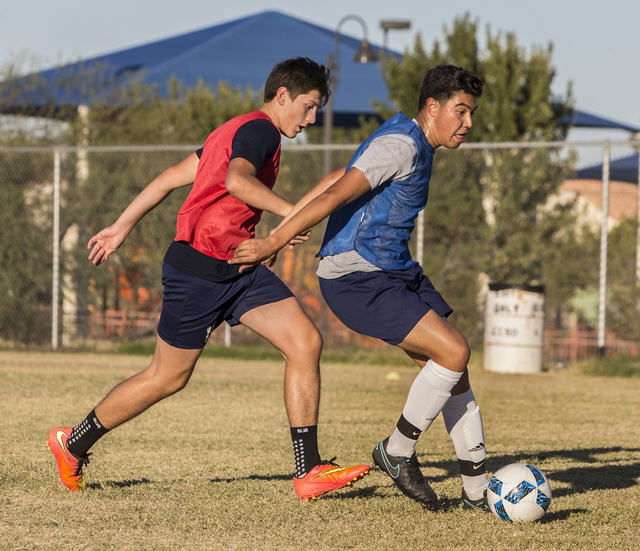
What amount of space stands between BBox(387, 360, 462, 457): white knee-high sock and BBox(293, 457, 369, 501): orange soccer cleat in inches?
7.4

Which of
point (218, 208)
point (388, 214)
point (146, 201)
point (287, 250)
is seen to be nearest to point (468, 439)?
point (388, 214)

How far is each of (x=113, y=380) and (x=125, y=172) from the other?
221 inches

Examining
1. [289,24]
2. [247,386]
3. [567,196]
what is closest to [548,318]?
[567,196]

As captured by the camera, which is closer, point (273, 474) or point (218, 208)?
point (218, 208)

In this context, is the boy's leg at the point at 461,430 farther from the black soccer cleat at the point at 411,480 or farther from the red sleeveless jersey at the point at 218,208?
the red sleeveless jersey at the point at 218,208

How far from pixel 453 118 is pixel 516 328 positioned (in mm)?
7137

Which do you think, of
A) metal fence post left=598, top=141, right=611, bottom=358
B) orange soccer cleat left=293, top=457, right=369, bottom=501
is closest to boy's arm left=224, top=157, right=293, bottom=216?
orange soccer cleat left=293, top=457, right=369, bottom=501

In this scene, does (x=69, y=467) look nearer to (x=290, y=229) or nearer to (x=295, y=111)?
(x=290, y=229)

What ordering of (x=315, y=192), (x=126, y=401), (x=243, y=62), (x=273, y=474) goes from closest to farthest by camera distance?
(x=315, y=192) < (x=126, y=401) < (x=273, y=474) < (x=243, y=62)

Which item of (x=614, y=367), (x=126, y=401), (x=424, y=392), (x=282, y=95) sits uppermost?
(x=282, y=95)

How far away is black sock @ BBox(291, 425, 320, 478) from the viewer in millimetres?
4098

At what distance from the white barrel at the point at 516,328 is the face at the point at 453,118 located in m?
7.04

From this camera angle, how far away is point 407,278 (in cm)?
403

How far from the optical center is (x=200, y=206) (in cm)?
422
